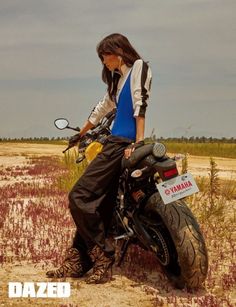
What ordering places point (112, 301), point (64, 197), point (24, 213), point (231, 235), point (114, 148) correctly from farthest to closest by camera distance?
point (64, 197), point (24, 213), point (231, 235), point (114, 148), point (112, 301)

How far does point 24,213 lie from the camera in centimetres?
1071

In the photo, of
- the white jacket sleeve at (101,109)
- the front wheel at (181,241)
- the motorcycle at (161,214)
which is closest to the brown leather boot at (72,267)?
the motorcycle at (161,214)

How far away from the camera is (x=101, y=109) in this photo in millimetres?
6707

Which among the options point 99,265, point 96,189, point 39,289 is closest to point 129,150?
point 96,189

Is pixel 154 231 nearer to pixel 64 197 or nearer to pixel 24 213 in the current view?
pixel 24 213

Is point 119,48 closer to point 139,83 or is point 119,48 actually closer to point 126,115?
point 139,83

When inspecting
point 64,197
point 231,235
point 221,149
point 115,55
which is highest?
point 221,149

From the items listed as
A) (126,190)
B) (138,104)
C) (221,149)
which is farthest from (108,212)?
(221,149)

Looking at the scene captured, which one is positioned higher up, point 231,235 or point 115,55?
point 115,55

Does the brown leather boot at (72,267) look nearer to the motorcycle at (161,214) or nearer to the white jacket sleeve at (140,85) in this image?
the motorcycle at (161,214)

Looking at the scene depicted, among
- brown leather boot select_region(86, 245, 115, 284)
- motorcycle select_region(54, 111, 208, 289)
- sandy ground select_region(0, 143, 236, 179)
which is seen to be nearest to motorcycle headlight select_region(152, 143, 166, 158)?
motorcycle select_region(54, 111, 208, 289)

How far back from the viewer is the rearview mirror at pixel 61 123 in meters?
6.79

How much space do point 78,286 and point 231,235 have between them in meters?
3.17

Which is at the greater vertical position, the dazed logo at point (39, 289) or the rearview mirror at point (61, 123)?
the rearview mirror at point (61, 123)
